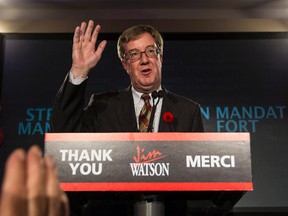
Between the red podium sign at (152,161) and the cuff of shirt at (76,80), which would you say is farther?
the cuff of shirt at (76,80)

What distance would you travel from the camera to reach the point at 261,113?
139 inches

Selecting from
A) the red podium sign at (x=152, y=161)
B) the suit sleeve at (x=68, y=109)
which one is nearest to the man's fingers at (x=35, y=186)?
the red podium sign at (x=152, y=161)

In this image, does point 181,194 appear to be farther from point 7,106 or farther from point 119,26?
point 119,26

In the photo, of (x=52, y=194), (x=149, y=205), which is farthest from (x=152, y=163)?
(x=52, y=194)

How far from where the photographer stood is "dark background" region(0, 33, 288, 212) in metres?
3.45

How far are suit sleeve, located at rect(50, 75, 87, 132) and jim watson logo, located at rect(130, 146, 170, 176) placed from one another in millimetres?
565

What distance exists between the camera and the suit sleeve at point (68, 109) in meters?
1.96

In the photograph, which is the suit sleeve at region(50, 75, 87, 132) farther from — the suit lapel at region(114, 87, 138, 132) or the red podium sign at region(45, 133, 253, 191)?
the red podium sign at region(45, 133, 253, 191)

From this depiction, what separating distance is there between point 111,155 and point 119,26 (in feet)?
8.63

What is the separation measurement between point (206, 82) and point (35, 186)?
3.11m

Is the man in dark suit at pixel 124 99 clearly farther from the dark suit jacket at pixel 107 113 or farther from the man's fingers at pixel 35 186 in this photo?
the man's fingers at pixel 35 186

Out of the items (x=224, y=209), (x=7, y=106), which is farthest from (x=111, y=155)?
(x=7, y=106)

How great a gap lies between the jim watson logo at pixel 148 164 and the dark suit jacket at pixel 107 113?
57cm

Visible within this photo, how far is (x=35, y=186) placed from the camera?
0.55 m
